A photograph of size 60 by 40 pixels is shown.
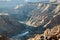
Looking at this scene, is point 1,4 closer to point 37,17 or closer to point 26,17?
point 26,17

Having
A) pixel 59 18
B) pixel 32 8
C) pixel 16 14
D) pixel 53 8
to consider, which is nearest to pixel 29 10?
pixel 32 8

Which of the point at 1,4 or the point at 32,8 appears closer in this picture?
the point at 32,8

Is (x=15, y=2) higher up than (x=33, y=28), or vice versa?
(x=15, y=2)

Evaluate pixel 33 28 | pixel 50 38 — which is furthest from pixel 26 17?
pixel 50 38

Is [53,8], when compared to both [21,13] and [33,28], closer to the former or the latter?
[21,13]

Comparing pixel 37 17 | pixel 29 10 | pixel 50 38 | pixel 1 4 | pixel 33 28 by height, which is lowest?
pixel 50 38

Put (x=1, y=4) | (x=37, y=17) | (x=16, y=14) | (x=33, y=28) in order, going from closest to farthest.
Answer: (x=33, y=28) < (x=37, y=17) < (x=16, y=14) < (x=1, y=4)

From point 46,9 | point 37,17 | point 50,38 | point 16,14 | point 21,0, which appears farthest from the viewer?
point 21,0
